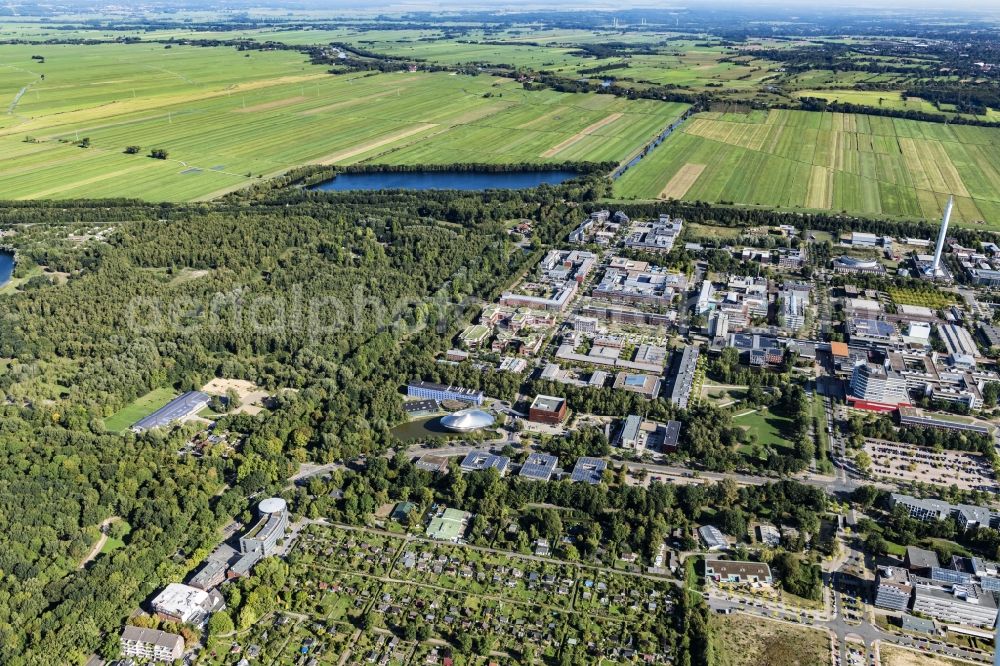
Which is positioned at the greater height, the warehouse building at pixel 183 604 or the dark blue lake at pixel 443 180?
the dark blue lake at pixel 443 180

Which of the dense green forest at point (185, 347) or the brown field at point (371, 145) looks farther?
the brown field at point (371, 145)

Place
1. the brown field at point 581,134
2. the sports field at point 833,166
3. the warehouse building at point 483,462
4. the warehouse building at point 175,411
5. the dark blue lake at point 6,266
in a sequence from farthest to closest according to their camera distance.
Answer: the brown field at point 581,134 < the sports field at point 833,166 < the dark blue lake at point 6,266 < the warehouse building at point 175,411 < the warehouse building at point 483,462

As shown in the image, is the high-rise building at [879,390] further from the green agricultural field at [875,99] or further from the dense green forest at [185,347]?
the green agricultural field at [875,99]

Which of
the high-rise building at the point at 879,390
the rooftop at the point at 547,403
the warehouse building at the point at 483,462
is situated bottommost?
the warehouse building at the point at 483,462


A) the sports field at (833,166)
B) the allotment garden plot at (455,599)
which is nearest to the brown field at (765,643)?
the allotment garden plot at (455,599)

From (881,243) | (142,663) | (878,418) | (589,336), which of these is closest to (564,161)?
(881,243)

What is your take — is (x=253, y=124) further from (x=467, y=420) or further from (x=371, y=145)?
(x=467, y=420)

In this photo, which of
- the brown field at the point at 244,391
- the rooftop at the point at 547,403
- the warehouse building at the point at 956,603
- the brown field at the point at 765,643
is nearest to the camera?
the brown field at the point at 765,643
